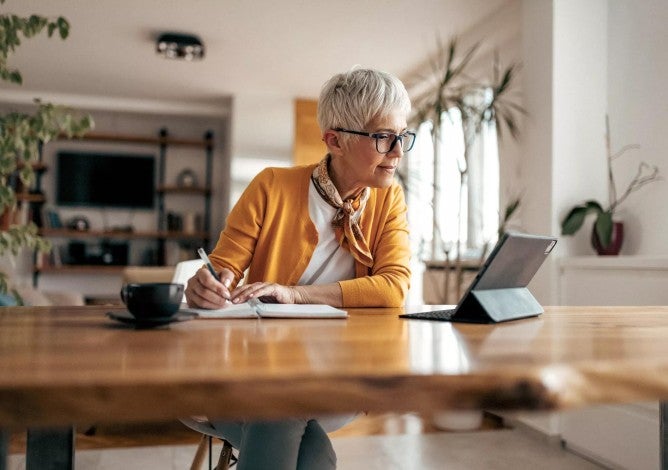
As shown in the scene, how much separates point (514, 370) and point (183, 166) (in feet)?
26.1

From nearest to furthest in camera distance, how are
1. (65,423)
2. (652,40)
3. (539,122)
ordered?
1. (65,423)
2. (652,40)
3. (539,122)

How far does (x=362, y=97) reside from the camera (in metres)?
1.59

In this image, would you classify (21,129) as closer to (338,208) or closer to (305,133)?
(338,208)

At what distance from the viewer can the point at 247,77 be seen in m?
6.39

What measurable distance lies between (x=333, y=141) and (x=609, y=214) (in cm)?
204

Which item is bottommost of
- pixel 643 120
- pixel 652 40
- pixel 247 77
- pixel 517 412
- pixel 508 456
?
pixel 508 456

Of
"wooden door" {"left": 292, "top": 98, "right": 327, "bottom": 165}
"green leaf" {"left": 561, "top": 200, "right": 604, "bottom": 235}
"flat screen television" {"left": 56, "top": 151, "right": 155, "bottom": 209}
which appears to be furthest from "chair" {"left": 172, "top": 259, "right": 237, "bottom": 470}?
"flat screen television" {"left": 56, "top": 151, "right": 155, "bottom": 209}

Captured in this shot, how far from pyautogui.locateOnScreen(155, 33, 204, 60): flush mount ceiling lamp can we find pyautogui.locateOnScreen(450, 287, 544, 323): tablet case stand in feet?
14.8

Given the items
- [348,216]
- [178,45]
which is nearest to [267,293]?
[348,216]

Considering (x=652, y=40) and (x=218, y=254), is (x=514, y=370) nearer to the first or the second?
(x=218, y=254)

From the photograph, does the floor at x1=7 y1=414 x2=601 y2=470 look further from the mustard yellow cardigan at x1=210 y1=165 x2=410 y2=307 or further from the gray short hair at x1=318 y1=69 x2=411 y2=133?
the gray short hair at x1=318 y1=69 x2=411 y2=133

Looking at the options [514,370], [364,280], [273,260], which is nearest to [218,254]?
[273,260]

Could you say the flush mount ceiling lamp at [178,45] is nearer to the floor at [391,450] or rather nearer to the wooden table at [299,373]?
the floor at [391,450]

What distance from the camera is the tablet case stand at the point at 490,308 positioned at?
3.47 feet
